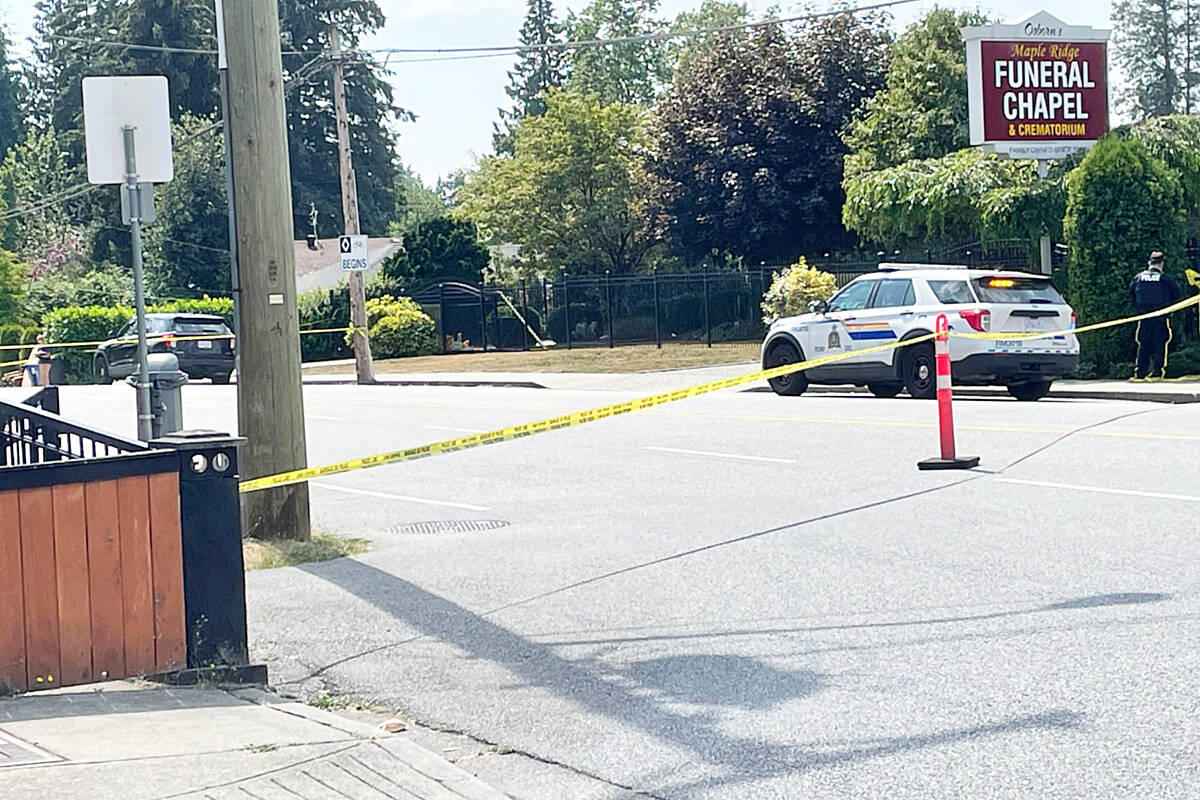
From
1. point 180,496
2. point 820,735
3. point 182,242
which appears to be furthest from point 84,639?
point 182,242

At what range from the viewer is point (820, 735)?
568 centimetres

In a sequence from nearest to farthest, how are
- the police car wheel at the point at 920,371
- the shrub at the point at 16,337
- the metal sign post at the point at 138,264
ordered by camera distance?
the metal sign post at the point at 138,264, the police car wheel at the point at 920,371, the shrub at the point at 16,337

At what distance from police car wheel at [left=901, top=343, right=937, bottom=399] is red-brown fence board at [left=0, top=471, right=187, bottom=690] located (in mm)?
14693

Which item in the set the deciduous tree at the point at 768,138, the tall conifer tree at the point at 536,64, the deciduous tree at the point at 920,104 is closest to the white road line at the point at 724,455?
the deciduous tree at the point at 920,104

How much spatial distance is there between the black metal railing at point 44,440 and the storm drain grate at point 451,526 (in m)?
3.01

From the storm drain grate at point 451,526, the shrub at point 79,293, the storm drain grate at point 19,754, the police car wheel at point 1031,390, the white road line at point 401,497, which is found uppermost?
the shrub at point 79,293

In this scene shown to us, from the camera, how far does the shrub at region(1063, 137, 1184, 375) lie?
22.8m

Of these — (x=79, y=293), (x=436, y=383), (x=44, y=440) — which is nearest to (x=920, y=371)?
(x=44, y=440)

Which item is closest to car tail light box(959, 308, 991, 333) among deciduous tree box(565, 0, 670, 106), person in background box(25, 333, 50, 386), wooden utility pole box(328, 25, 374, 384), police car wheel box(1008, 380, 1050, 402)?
police car wheel box(1008, 380, 1050, 402)

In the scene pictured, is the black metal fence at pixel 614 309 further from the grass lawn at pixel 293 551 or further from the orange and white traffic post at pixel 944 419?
the grass lawn at pixel 293 551

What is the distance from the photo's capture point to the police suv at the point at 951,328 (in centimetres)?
1961

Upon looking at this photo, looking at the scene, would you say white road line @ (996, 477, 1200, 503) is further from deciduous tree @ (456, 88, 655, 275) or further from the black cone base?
deciduous tree @ (456, 88, 655, 275)

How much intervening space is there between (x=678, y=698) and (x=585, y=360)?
2887 cm

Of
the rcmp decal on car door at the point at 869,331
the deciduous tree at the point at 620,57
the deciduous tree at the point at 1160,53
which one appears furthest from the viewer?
the deciduous tree at the point at 1160,53
